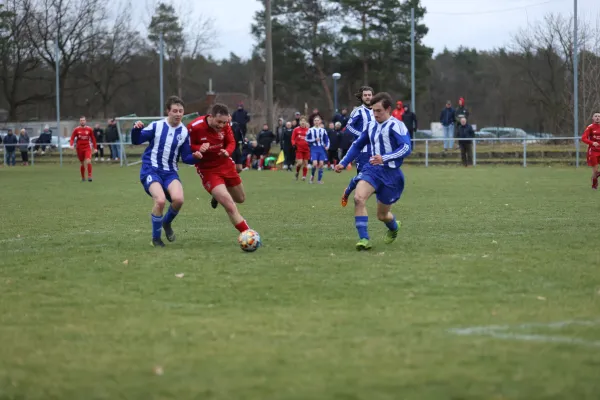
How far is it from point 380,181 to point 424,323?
13.5 feet

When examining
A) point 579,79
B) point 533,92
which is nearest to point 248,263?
point 579,79

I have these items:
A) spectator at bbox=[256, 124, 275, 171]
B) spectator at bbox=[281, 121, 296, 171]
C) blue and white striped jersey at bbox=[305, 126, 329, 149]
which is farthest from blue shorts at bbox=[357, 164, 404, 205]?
spectator at bbox=[256, 124, 275, 171]

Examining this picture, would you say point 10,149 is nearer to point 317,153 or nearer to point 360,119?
point 317,153

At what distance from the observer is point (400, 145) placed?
9.64 meters

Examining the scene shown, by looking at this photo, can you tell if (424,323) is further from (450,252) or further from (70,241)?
(70,241)

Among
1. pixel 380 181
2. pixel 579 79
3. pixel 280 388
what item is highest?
pixel 579 79

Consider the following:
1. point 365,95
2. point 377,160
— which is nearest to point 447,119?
point 365,95

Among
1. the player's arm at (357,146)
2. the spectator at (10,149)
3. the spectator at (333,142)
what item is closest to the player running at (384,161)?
the player's arm at (357,146)

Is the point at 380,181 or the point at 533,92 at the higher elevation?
the point at 533,92

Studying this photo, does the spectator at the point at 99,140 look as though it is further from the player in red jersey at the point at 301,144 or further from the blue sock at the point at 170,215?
the blue sock at the point at 170,215

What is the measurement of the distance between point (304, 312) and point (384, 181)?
382cm

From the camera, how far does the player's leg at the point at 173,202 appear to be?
393 inches

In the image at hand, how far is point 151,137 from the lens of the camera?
10.1 meters

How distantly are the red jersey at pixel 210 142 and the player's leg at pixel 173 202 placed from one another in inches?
13.5
